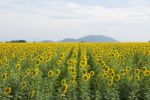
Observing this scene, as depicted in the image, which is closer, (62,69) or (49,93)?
(49,93)

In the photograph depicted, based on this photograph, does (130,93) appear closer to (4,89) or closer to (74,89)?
(74,89)

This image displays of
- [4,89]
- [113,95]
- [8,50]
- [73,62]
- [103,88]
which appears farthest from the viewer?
[8,50]

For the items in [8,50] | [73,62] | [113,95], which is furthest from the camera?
[8,50]

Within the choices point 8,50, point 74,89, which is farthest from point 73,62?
Result: point 8,50

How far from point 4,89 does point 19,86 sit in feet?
2.98

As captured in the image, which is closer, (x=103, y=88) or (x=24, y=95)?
(x=24, y=95)

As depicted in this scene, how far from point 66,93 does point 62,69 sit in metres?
3.97

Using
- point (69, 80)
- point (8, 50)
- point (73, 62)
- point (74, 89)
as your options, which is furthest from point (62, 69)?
point (8, 50)

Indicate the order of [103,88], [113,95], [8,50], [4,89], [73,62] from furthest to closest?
[8,50] → [73,62] → [103,88] → [113,95] → [4,89]

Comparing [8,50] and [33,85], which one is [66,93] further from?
[8,50]

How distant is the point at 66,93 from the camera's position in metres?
9.41

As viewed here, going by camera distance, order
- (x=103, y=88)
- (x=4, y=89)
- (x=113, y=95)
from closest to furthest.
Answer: (x=4, y=89) < (x=113, y=95) < (x=103, y=88)

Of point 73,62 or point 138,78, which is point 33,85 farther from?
point 73,62

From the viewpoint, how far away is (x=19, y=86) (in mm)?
9625
